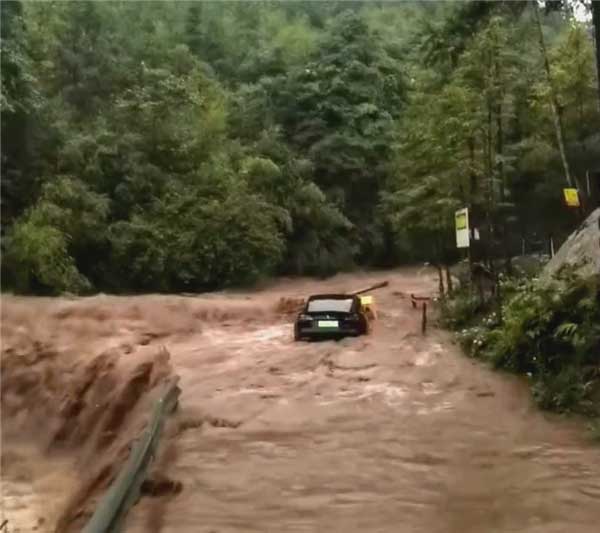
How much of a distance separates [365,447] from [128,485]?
346cm

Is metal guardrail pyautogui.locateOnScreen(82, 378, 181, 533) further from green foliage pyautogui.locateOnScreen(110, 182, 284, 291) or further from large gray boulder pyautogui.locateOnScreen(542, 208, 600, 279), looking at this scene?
green foliage pyautogui.locateOnScreen(110, 182, 284, 291)

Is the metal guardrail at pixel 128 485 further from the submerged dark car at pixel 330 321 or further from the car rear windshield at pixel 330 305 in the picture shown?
the car rear windshield at pixel 330 305

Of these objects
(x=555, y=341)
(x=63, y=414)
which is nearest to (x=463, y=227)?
(x=555, y=341)

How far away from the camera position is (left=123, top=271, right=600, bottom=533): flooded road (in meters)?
7.51

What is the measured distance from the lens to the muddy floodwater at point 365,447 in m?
7.52

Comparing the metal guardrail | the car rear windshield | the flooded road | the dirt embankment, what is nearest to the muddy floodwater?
the flooded road

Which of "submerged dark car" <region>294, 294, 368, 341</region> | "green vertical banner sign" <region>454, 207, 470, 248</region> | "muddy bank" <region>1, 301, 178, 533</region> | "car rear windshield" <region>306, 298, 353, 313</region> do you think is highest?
"green vertical banner sign" <region>454, 207, 470, 248</region>

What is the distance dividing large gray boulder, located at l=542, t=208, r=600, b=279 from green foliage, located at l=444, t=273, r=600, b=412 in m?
0.42

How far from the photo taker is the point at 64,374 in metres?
17.2

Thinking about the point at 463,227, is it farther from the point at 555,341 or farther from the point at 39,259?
the point at 39,259

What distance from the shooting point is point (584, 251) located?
14297 mm

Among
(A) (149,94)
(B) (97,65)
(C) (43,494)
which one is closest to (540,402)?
(C) (43,494)

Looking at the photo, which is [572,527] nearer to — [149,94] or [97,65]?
[149,94]

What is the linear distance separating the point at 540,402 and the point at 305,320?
7.54 metres
